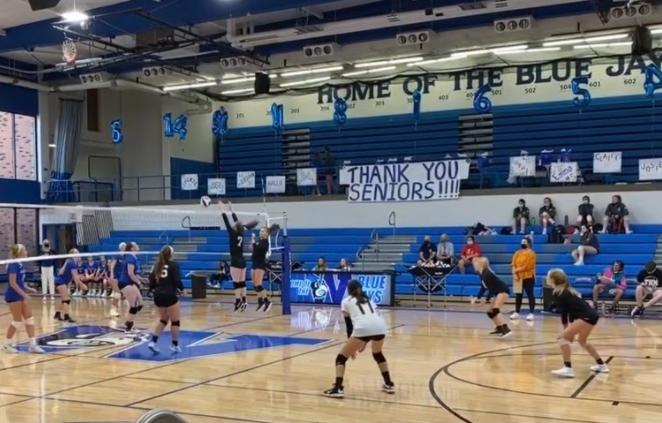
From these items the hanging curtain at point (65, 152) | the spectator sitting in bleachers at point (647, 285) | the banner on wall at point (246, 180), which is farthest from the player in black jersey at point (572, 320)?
the hanging curtain at point (65, 152)

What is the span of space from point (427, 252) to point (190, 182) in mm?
10236

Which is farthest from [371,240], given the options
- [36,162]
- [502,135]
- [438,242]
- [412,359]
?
[36,162]

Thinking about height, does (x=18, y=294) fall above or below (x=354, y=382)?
above

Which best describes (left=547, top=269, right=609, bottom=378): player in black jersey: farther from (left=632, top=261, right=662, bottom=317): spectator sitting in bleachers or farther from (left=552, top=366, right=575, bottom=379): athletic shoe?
(left=632, top=261, right=662, bottom=317): spectator sitting in bleachers

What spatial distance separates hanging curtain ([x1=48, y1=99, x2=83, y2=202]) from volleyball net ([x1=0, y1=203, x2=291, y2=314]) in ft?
5.18

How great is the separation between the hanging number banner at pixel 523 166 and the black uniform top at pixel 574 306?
480 inches

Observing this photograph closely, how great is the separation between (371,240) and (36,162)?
14.5 metres

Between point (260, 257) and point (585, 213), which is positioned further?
point (585, 213)

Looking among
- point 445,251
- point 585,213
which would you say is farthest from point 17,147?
point 585,213

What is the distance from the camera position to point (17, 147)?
27406 mm

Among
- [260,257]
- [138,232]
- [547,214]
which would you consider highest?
[547,214]

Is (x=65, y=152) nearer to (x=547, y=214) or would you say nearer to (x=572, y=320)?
(x=547, y=214)

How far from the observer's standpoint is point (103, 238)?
26.2 m

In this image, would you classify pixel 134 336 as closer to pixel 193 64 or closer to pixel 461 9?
pixel 461 9
